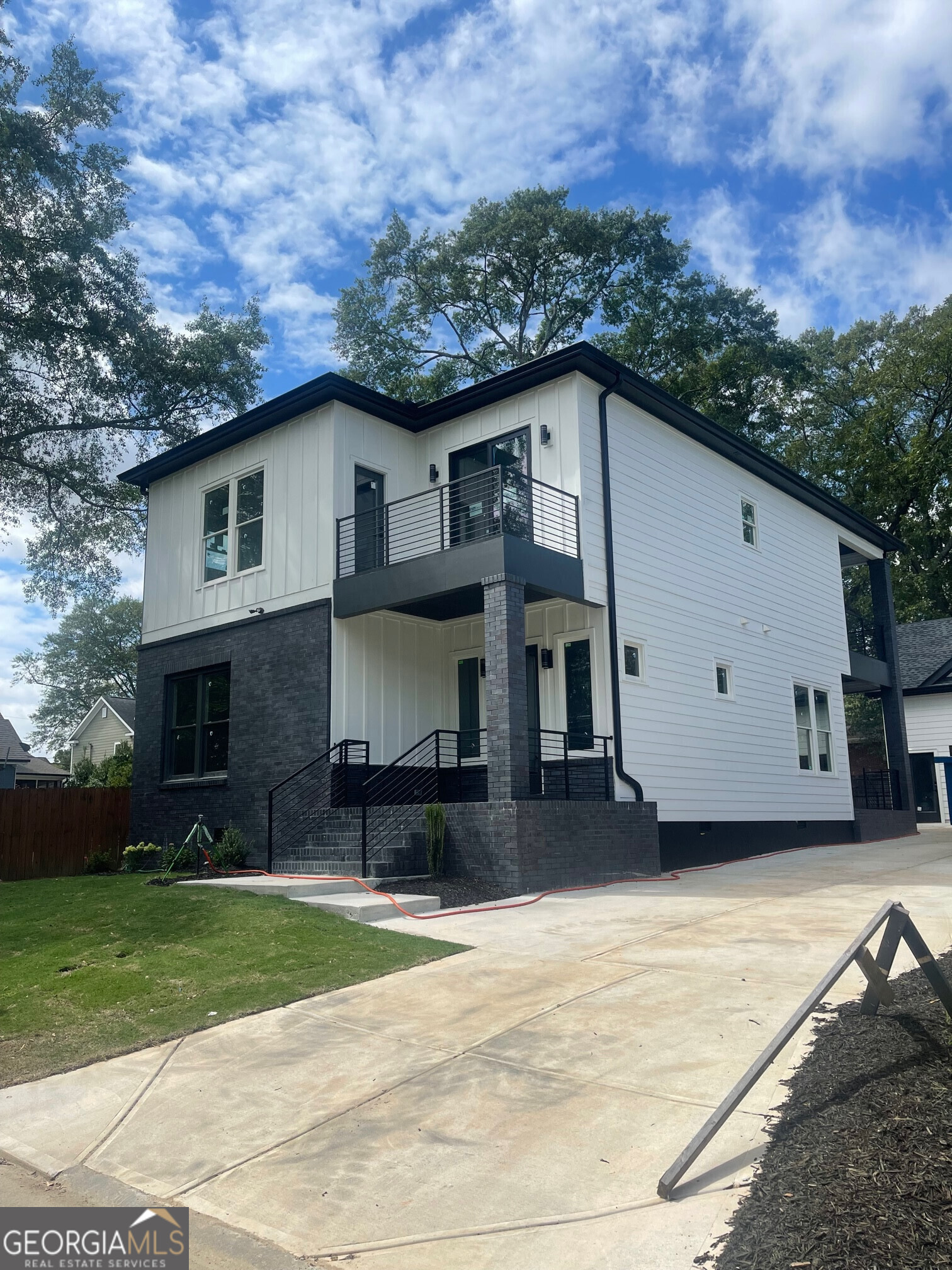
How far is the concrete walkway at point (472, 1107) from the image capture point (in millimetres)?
3416

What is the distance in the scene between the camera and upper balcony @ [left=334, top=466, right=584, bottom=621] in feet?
42.3

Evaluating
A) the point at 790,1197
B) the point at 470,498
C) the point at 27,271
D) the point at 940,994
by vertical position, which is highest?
the point at 27,271

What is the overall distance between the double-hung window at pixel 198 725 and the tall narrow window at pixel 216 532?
177cm

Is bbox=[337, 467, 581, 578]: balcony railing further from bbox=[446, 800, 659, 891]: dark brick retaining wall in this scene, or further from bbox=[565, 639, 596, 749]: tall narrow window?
bbox=[446, 800, 659, 891]: dark brick retaining wall

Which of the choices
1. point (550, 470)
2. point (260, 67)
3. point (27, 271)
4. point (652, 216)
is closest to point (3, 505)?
point (27, 271)

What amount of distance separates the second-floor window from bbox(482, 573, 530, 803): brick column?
17.2 ft

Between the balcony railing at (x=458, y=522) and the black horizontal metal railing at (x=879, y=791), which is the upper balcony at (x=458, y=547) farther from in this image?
the black horizontal metal railing at (x=879, y=791)

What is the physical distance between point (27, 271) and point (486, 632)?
1367cm

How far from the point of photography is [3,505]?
71.9ft

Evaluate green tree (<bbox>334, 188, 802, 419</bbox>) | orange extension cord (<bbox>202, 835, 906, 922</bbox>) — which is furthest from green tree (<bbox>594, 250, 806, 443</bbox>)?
orange extension cord (<bbox>202, 835, 906, 922</bbox>)

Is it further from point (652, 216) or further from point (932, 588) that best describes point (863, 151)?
point (932, 588)

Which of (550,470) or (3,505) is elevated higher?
(3,505)

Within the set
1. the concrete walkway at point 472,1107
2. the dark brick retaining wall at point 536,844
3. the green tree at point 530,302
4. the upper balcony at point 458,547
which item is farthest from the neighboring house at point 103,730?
the concrete walkway at point 472,1107

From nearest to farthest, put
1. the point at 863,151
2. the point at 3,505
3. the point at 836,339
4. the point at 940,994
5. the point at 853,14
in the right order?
the point at 940,994
the point at 853,14
the point at 863,151
the point at 3,505
the point at 836,339
